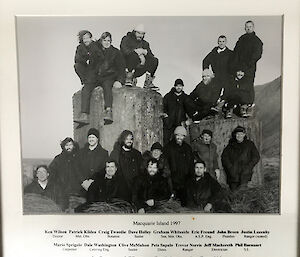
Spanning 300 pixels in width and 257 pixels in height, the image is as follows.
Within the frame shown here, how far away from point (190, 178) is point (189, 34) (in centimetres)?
29

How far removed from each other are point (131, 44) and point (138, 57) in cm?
3

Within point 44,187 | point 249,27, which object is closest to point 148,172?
point 44,187

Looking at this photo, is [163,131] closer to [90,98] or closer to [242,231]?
[90,98]

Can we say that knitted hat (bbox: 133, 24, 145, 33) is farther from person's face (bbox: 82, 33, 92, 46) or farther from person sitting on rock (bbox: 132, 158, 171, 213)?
person sitting on rock (bbox: 132, 158, 171, 213)

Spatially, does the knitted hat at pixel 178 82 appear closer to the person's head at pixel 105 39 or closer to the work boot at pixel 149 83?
the work boot at pixel 149 83

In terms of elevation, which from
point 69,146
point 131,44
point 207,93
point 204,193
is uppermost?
point 131,44

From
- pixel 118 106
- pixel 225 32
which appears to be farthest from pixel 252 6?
pixel 118 106

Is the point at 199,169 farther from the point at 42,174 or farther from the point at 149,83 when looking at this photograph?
the point at 42,174

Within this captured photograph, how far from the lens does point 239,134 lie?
67 centimetres

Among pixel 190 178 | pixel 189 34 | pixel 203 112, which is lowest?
pixel 190 178

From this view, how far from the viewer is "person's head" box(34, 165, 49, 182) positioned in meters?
0.69

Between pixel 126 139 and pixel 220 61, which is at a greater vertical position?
pixel 220 61

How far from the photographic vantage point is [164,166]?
0.68 metres
